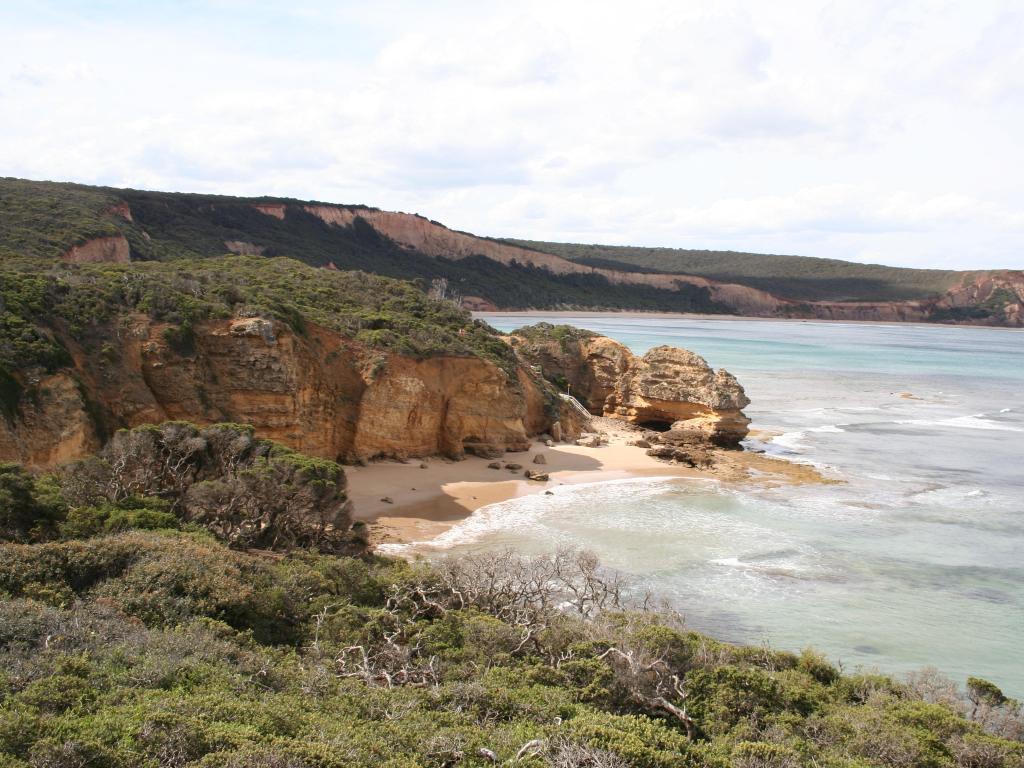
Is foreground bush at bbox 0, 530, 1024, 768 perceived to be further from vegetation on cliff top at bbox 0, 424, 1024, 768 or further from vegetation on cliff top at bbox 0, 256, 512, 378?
vegetation on cliff top at bbox 0, 256, 512, 378

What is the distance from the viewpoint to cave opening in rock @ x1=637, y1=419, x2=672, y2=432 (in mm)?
34719

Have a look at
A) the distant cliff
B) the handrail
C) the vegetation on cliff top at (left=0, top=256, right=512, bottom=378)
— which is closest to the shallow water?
the handrail

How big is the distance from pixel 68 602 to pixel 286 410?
12176 millimetres

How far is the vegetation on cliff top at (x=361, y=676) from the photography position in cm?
724

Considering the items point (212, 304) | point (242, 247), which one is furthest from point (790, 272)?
point (212, 304)

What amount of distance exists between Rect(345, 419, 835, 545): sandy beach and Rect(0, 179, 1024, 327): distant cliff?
17.4 m

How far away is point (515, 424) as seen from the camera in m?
27.8

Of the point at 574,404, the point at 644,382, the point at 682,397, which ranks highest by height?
the point at 644,382

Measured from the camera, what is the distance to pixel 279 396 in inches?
853

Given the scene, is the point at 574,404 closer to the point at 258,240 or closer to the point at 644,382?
the point at 644,382

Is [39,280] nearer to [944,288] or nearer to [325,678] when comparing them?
[325,678]

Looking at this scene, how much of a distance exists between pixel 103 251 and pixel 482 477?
1014 inches

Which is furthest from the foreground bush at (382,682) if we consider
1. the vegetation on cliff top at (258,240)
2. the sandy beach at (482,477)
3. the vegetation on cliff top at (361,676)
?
the vegetation on cliff top at (258,240)

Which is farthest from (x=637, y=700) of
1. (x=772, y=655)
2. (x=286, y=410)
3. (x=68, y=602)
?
(x=286, y=410)
